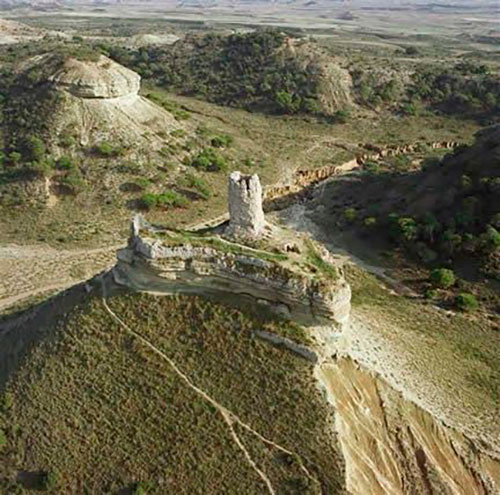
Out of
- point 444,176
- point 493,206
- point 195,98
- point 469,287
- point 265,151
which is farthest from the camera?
point 195,98

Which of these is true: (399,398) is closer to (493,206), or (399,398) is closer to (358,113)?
(493,206)

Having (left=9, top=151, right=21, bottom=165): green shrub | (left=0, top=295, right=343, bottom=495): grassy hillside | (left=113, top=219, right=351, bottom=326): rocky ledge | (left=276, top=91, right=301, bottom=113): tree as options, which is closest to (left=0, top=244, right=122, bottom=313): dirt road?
(left=9, top=151, right=21, bottom=165): green shrub

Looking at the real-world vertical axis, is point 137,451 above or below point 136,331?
below

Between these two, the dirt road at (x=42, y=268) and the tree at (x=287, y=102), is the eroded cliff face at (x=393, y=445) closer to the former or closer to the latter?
the dirt road at (x=42, y=268)

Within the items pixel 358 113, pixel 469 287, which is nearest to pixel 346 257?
pixel 469 287

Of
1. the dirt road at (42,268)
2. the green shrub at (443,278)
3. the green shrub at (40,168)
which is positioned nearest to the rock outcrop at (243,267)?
the green shrub at (443,278)

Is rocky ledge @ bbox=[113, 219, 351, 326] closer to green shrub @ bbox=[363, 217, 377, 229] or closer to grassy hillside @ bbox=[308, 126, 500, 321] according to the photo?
grassy hillside @ bbox=[308, 126, 500, 321]
